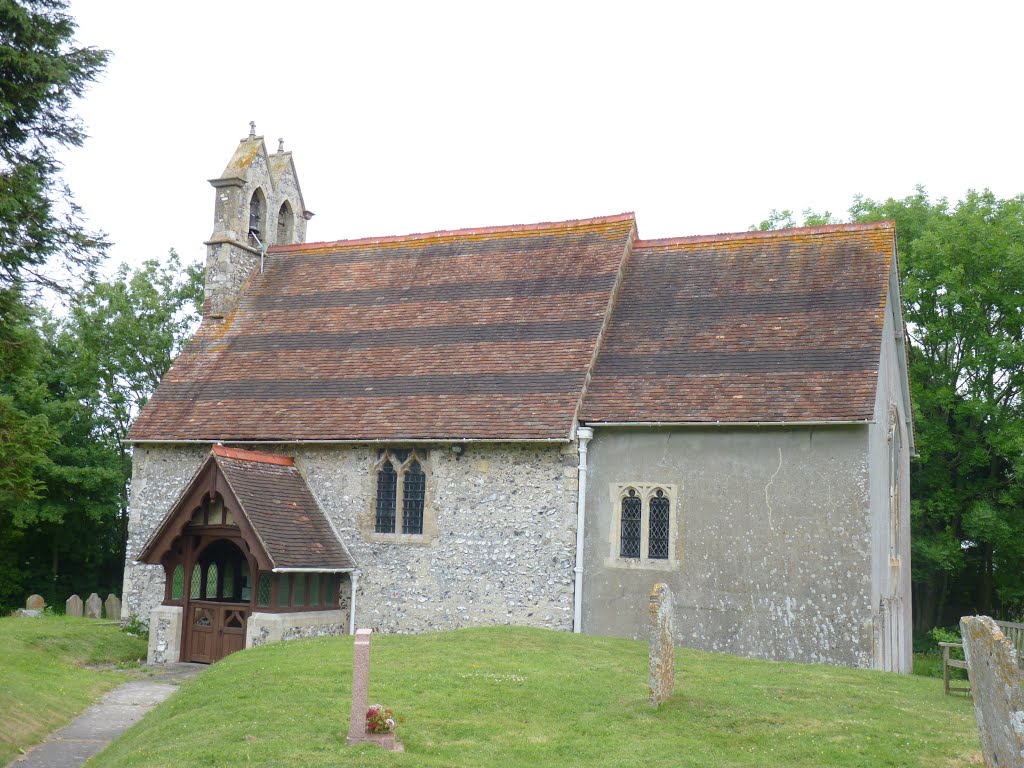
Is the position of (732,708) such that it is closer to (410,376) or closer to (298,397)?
(410,376)

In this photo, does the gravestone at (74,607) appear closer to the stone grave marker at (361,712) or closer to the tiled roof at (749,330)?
the tiled roof at (749,330)

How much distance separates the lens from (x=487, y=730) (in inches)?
441

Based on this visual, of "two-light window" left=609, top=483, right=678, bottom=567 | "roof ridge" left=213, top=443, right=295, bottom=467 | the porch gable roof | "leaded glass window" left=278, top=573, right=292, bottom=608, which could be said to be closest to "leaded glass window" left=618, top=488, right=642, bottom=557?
"two-light window" left=609, top=483, right=678, bottom=567

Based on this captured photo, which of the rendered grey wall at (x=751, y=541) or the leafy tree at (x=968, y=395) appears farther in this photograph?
the leafy tree at (x=968, y=395)

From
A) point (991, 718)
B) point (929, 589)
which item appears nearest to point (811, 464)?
point (991, 718)

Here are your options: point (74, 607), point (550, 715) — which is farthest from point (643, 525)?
point (74, 607)

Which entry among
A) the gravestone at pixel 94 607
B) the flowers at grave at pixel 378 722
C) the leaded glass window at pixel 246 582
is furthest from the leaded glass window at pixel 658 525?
the gravestone at pixel 94 607

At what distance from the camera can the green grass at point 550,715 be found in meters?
10.2

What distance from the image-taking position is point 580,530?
19734 mm

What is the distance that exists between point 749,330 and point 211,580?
12.0 m

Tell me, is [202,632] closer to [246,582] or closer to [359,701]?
[246,582]

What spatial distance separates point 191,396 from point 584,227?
1004cm

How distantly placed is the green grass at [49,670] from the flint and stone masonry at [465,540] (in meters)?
3.39

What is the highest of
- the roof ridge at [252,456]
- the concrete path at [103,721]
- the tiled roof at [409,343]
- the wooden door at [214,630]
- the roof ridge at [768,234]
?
the roof ridge at [768,234]
